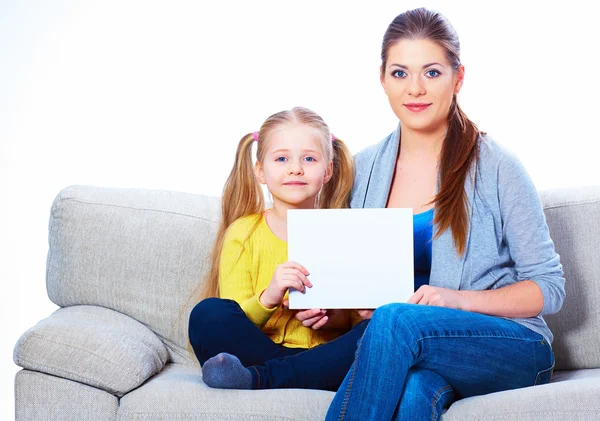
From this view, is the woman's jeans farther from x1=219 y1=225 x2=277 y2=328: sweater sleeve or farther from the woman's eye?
the woman's eye

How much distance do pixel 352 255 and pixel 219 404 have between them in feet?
1.64

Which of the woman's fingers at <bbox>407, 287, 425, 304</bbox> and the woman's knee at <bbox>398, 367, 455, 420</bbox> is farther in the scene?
the woman's fingers at <bbox>407, 287, 425, 304</bbox>

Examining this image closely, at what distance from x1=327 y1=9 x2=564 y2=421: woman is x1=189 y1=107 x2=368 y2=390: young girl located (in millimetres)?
217

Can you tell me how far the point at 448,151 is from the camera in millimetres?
2334

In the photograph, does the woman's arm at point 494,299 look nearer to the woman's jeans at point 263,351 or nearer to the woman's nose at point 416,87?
the woman's jeans at point 263,351

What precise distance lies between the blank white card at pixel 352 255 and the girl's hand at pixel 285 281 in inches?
0.9

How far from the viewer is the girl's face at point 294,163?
2307mm

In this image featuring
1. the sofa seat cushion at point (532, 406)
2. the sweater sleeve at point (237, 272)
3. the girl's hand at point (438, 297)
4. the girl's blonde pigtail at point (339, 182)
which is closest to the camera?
the sofa seat cushion at point (532, 406)

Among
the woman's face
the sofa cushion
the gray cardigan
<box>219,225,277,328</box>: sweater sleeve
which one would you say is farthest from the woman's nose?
the sofa cushion

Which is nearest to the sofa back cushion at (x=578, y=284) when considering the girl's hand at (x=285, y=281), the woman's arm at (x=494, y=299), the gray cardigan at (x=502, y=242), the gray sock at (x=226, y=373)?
the gray cardigan at (x=502, y=242)

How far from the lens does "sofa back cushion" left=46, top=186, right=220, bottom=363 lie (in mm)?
2588

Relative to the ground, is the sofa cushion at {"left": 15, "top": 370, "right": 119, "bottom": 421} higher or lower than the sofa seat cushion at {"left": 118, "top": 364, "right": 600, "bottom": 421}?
lower

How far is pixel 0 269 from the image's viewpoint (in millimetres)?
3402

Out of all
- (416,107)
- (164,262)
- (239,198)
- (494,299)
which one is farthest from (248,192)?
(494,299)
